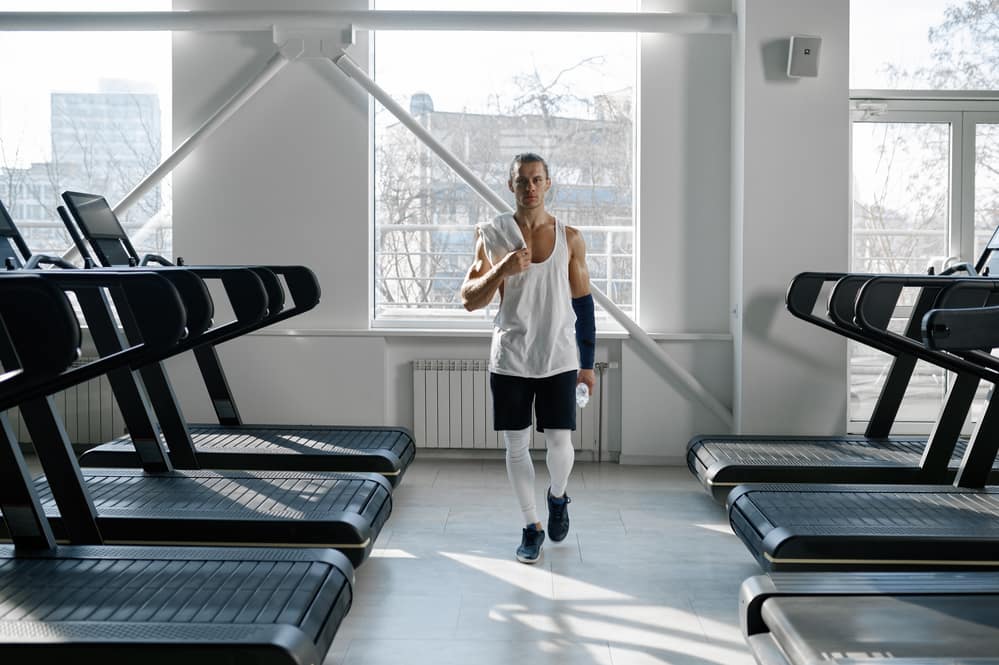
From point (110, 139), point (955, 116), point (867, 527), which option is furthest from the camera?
point (110, 139)

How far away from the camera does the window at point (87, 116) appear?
19.5ft

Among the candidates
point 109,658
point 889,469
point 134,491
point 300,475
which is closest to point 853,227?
point 889,469

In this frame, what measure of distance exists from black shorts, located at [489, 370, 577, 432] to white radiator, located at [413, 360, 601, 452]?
6.41 ft

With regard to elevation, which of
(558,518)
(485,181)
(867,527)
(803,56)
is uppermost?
(803,56)

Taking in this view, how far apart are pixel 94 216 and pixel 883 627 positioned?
12.0ft

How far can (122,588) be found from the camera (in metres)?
2.37

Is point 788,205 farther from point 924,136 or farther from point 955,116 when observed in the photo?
point 955,116

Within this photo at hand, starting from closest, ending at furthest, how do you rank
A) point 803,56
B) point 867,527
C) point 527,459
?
1. point 867,527
2. point 527,459
3. point 803,56

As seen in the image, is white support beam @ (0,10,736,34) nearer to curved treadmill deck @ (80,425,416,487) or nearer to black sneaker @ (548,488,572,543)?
curved treadmill deck @ (80,425,416,487)

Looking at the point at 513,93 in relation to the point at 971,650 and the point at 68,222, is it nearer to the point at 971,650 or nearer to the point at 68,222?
the point at 68,222

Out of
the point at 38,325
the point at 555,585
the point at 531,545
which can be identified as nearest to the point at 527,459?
the point at 531,545

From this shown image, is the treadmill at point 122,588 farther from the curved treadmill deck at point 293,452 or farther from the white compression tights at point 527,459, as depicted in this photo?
the curved treadmill deck at point 293,452

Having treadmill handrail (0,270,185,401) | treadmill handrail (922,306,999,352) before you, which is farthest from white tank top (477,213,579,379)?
treadmill handrail (922,306,999,352)

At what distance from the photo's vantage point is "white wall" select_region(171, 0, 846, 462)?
5477 mm
